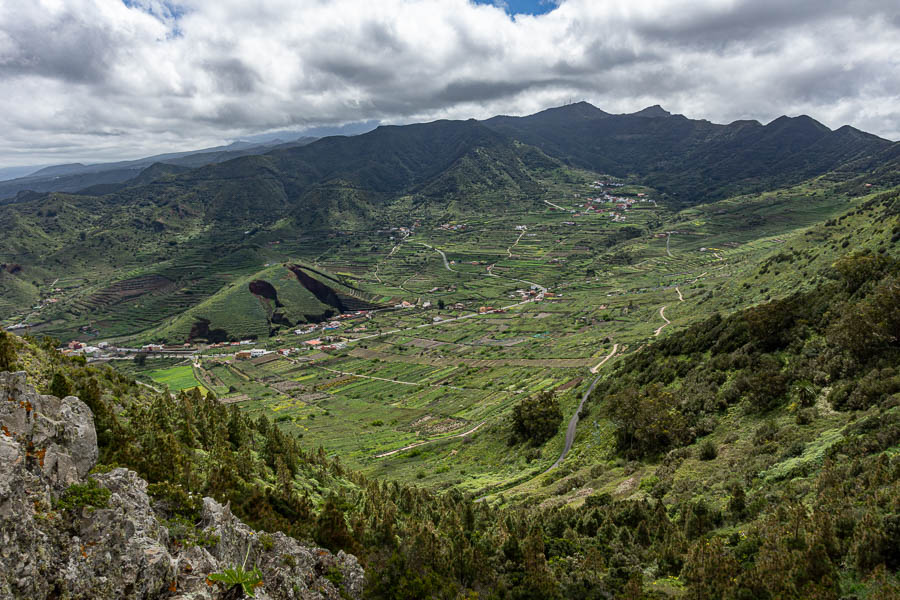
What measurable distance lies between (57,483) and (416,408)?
82.3 metres

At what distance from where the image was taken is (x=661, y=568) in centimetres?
2228

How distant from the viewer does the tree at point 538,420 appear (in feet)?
185

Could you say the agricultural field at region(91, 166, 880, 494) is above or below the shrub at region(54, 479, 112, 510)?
below

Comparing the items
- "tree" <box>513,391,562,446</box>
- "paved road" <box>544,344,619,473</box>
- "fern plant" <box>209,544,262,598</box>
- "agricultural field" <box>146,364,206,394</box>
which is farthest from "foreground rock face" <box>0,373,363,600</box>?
"agricultural field" <box>146,364,206,394</box>

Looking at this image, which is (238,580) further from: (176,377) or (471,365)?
(176,377)

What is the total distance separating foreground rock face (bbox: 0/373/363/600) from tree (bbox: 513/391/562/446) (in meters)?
41.5

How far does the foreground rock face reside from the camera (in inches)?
449

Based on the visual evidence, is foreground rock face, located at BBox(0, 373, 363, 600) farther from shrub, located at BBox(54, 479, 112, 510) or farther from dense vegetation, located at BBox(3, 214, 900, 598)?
dense vegetation, located at BBox(3, 214, 900, 598)

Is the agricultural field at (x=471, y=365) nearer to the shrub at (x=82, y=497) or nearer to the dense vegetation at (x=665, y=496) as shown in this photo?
the dense vegetation at (x=665, y=496)

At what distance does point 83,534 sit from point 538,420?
1972 inches

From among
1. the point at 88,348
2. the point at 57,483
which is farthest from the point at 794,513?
the point at 88,348

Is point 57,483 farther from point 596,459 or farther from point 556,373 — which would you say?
point 556,373

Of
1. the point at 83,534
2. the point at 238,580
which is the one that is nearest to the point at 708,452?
the point at 238,580

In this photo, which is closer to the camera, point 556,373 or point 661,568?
point 661,568
